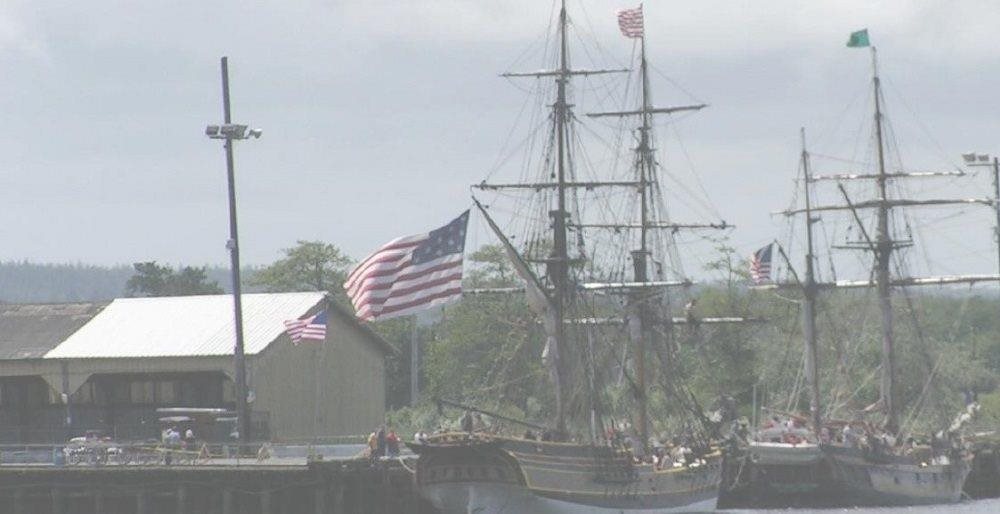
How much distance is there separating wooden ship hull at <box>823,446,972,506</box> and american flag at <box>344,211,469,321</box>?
1266 inches

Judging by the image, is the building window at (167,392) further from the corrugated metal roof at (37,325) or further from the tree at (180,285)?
the tree at (180,285)

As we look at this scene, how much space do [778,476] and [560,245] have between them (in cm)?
2209

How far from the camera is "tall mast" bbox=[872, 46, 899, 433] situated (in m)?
106

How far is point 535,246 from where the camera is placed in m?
79.0

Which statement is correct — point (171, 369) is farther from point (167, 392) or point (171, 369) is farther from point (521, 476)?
point (521, 476)

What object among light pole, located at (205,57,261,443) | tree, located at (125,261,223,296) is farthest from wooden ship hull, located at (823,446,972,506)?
tree, located at (125,261,223,296)

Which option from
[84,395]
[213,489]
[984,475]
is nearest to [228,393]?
[84,395]

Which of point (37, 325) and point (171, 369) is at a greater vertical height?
→ point (37, 325)

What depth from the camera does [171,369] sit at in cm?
8562

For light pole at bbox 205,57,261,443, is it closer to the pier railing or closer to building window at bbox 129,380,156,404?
the pier railing

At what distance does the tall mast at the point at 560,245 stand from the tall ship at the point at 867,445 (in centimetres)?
1874

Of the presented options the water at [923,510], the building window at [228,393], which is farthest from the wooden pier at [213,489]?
the water at [923,510]

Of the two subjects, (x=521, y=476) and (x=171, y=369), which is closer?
(x=521, y=476)

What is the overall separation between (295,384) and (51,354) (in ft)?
30.7
